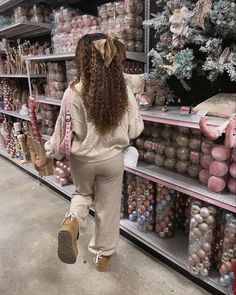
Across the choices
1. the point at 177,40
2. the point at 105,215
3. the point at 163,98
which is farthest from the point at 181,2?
the point at 105,215

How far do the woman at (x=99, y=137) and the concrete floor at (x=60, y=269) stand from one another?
0.15m

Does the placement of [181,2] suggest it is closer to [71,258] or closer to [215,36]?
[215,36]

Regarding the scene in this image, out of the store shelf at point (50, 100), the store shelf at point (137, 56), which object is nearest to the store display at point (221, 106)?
the store shelf at point (137, 56)

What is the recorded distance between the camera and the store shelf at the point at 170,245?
1.68m

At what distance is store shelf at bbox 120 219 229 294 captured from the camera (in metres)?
1.68

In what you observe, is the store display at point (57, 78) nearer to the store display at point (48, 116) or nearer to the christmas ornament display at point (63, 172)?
the store display at point (48, 116)

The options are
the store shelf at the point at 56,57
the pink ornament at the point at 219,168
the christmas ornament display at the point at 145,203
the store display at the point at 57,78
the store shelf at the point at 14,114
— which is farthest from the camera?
the store shelf at the point at 14,114

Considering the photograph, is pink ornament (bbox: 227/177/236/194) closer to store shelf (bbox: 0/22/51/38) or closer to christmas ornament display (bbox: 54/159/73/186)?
christmas ornament display (bbox: 54/159/73/186)

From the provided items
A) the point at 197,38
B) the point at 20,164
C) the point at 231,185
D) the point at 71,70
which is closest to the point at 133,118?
the point at 197,38

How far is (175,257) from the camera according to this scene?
182 cm

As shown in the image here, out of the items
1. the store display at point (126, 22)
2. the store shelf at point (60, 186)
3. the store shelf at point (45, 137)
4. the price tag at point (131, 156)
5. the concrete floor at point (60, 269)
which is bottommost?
the concrete floor at point (60, 269)

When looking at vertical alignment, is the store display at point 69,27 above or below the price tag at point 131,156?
above

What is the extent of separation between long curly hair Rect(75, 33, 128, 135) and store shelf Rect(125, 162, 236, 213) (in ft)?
1.61

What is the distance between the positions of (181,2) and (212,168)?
38.8 inches
